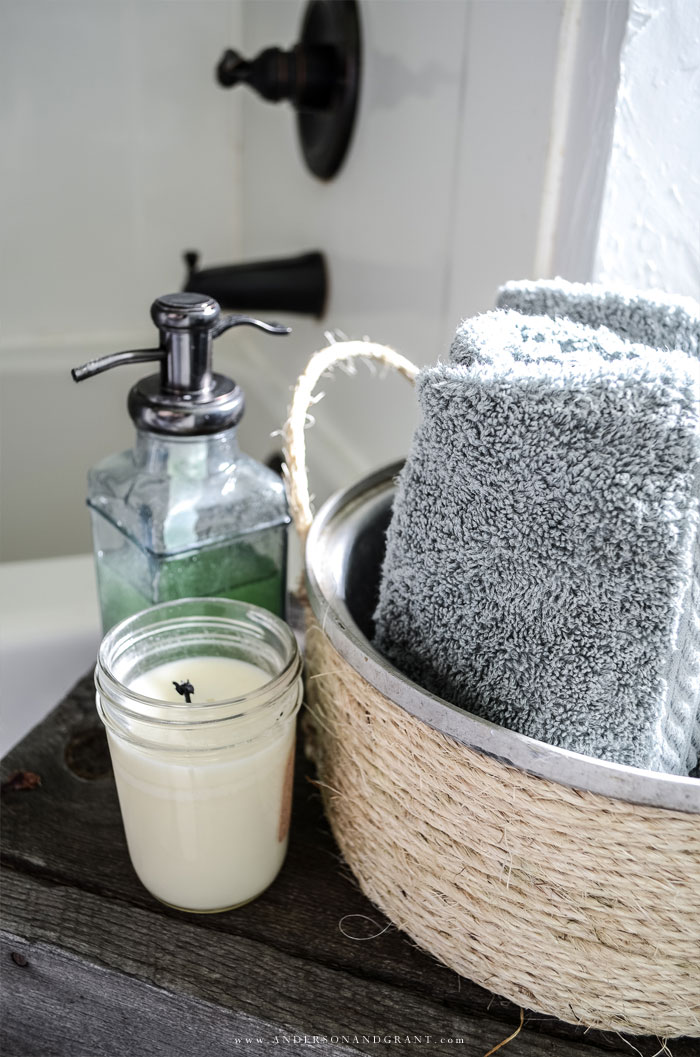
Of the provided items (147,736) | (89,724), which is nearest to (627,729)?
(147,736)

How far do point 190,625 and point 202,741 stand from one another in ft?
0.21

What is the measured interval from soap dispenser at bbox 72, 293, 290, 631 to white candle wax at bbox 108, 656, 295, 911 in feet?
0.17

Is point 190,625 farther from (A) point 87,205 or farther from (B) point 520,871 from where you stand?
(A) point 87,205

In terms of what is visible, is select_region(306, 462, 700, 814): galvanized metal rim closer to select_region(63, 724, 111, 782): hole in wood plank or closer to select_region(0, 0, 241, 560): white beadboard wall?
select_region(63, 724, 111, 782): hole in wood plank

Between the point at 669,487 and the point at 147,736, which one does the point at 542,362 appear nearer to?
the point at 669,487

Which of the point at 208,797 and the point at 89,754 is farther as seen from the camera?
the point at 89,754

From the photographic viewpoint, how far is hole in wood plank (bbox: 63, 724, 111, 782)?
44 cm

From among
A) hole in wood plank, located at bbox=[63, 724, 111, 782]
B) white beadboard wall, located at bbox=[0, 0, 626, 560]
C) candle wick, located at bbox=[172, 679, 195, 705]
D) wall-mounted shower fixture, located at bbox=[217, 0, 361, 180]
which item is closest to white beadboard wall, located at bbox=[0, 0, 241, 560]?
white beadboard wall, located at bbox=[0, 0, 626, 560]

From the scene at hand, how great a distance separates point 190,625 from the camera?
39cm

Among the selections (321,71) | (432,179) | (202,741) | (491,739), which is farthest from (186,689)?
(321,71)

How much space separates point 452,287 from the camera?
0.59 m

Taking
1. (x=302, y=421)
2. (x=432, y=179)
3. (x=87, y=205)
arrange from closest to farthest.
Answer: (x=302, y=421)
(x=432, y=179)
(x=87, y=205)

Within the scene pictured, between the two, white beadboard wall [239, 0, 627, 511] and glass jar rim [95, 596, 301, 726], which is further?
white beadboard wall [239, 0, 627, 511]

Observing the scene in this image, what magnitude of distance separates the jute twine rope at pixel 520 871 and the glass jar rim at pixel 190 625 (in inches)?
0.6
